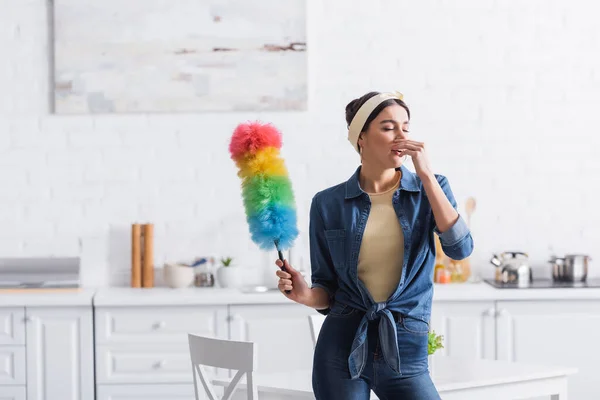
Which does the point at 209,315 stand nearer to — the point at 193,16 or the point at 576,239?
the point at 193,16

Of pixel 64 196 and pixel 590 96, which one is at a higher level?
pixel 590 96

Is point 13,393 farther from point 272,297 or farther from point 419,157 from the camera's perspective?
point 419,157

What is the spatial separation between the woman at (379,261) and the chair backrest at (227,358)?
258 mm

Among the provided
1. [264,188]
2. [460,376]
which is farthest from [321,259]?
[460,376]

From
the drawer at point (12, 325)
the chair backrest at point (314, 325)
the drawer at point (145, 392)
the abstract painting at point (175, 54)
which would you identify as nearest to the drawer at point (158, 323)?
the drawer at point (145, 392)

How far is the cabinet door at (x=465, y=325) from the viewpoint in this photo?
4219 millimetres

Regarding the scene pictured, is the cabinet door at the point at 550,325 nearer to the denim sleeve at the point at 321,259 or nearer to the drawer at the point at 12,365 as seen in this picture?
the denim sleeve at the point at 321,259

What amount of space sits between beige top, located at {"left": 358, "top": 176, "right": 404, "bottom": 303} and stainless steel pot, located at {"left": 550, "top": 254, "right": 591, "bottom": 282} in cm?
239

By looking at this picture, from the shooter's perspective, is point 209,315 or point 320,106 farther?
point 320,106

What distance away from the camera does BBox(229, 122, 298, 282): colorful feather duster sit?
7.46 ft

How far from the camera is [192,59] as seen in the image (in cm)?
464

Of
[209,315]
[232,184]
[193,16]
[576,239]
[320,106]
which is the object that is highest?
[193,16]

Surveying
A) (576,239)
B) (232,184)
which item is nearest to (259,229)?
(232,184)

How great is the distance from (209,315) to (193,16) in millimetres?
1528
